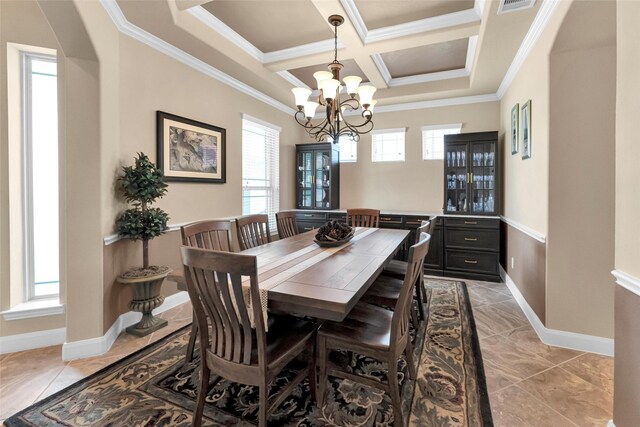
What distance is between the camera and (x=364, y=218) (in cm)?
412

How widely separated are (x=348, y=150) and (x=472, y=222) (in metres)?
2.55

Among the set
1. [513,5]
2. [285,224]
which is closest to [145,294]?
[285,224]

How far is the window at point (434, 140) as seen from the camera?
5.00 meters

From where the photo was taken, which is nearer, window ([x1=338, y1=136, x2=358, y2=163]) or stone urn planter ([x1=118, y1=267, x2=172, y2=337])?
stone urn planter ([x1=118, y1=267, x2=172, y2=337])

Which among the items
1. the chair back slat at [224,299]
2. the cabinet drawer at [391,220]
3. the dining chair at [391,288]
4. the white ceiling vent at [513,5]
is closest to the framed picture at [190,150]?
the chair back slat at [224,299]

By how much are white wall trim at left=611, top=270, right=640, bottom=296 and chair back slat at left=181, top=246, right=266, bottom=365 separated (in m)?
1.61

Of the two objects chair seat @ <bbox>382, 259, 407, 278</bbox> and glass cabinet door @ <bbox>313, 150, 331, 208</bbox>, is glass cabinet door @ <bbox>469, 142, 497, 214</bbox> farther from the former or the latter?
glass cabinet door @ <bbox>313, 150, 331, 208</bbox>

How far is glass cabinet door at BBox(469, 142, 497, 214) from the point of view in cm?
438

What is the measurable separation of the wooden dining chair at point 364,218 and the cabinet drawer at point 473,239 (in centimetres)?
122

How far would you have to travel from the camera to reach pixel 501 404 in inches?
71.2

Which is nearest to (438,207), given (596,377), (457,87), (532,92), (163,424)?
(457,87)

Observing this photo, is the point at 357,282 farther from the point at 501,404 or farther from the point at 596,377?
the point at 596,377

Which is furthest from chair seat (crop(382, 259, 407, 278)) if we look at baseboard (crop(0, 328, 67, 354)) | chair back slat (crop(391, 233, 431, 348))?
baseboard (crop(0, 328, 67, 354))

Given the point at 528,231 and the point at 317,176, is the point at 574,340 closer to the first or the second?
the point at 528,231
